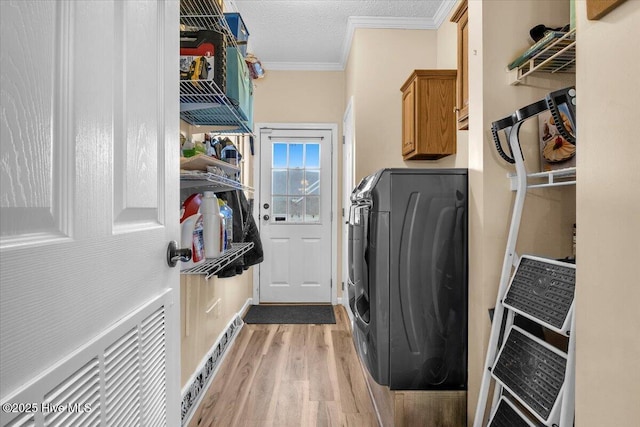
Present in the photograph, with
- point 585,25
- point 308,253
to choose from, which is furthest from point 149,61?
point 308,253

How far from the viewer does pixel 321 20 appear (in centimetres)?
330

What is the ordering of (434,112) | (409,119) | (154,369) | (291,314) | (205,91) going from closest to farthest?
(154,369)
(205,91)
(434,112)
(409,119)
(291,314)

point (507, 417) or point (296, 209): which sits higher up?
point (296, 209)

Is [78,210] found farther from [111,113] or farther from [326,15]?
[326,15]

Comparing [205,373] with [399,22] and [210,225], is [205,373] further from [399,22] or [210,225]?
[399,22]

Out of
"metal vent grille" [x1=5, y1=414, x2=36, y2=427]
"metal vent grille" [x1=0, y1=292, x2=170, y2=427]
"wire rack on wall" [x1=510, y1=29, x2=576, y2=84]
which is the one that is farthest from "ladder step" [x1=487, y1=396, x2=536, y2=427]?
"metal vent grille" [x1=5, y1=414, x2=36, y2=427]

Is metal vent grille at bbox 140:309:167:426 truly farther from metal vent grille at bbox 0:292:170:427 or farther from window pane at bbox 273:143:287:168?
window pane at bbox 273:143:287:168

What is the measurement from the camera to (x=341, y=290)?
4.20 m

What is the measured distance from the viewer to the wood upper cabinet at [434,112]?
277 centimetres

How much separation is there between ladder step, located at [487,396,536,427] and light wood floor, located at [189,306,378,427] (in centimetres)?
72

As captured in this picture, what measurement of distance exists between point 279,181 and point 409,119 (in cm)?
178

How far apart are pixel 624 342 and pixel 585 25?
700 mm

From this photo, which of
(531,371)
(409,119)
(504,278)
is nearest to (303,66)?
(409,119)

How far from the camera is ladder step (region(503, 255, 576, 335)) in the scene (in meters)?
1.14
